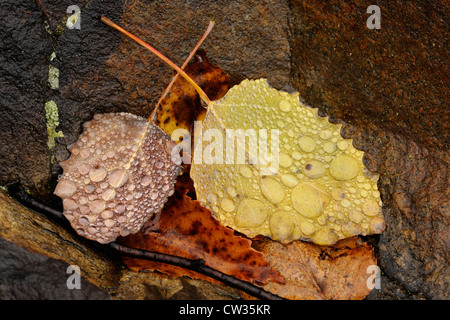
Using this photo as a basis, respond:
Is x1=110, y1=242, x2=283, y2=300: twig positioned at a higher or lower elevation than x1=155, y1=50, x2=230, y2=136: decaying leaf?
lower

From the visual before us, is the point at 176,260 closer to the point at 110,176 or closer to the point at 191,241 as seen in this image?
the point at 191,241

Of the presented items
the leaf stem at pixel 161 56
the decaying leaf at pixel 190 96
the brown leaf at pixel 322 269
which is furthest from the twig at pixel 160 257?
the leaf stem at pixel 161 56

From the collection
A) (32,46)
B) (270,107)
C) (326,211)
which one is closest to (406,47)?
(270,107)

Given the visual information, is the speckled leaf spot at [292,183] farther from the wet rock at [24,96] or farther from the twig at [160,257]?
A: the wet rock at [24,96]

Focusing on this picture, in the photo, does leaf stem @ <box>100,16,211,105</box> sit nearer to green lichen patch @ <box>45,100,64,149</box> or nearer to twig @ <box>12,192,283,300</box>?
green lichen patch @ <box>45,100,64,149</box>

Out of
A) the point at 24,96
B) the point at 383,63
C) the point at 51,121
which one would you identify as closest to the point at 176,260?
the point at 51,121

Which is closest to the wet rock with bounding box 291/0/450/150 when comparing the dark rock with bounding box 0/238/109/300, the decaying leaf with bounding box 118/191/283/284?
the decaying leaf with bounding box 118/191/283/284

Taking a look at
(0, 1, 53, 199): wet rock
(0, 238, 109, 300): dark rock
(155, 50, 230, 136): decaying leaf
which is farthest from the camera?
(155, 50, 230, 136): decaying leaf
